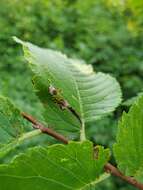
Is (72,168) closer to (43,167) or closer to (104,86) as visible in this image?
(43,167)

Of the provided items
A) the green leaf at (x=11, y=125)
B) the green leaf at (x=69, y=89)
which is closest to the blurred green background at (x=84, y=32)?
the green leaf at (x=69, y=89)

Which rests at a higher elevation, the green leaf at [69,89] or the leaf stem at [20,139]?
the green leaf at [69,89]

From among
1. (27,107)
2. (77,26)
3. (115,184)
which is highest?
(77,26)

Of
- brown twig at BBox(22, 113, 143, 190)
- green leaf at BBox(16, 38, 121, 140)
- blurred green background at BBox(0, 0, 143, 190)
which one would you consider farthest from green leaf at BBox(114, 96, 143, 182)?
blurred green background at BBox(0, 0, 143, 190)

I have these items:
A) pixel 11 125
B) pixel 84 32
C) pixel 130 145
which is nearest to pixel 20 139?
pixel 11 125

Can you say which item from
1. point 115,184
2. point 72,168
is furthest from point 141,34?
point 72,168

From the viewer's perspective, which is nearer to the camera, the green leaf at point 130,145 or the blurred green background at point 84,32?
the green leaf at point 130,145

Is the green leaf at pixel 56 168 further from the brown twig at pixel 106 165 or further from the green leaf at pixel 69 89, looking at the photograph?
the green leaf at pixel 69 89
